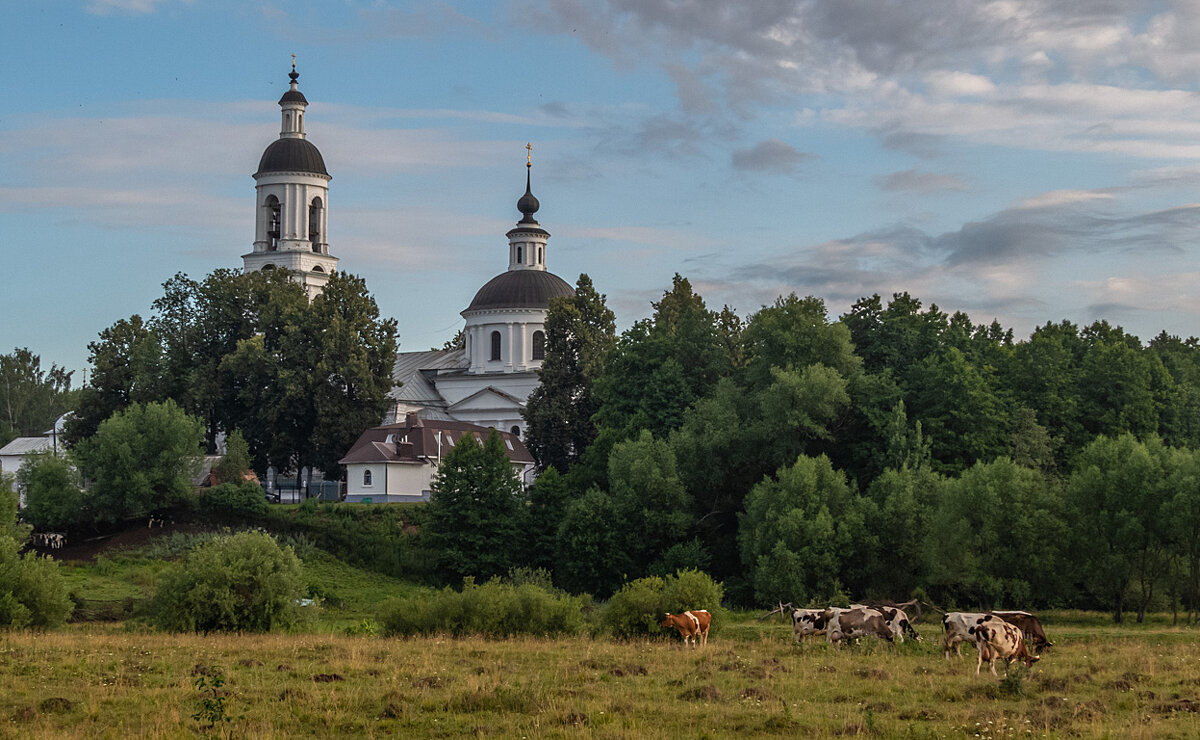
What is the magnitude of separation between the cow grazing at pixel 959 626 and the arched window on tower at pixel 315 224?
243 feet

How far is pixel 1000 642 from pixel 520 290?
7467 centimetres

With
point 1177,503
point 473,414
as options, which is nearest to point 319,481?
A: point 473,414

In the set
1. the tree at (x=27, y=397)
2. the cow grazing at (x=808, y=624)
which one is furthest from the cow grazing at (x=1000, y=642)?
the tree at (x=27, y=397)

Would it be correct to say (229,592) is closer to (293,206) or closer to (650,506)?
(650,506)

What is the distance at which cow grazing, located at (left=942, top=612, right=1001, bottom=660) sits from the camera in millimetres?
22500

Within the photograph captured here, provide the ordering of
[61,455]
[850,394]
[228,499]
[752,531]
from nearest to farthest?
[752,531] < [850,394] < [228,499] < [61,455]

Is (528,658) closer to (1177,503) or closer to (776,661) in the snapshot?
(776,661)

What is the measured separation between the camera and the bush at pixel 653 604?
2969 cm

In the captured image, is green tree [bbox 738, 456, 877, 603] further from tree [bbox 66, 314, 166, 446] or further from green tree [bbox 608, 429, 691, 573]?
tree [bbox 66, 314, 166, 446]

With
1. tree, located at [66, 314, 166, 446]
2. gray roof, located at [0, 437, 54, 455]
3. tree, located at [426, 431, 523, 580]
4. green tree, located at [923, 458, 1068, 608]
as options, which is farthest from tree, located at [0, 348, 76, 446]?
green tree, located at [923, 458, 1068, 608]

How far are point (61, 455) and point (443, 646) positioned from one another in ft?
158

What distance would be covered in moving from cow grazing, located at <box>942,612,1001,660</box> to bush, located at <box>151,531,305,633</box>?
53.1ft

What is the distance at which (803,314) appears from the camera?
5744cm

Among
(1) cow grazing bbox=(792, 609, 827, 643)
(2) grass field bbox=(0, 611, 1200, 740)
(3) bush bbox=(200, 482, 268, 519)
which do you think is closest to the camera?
(2) grass field bbox=(0, 611, 1200, 740)
